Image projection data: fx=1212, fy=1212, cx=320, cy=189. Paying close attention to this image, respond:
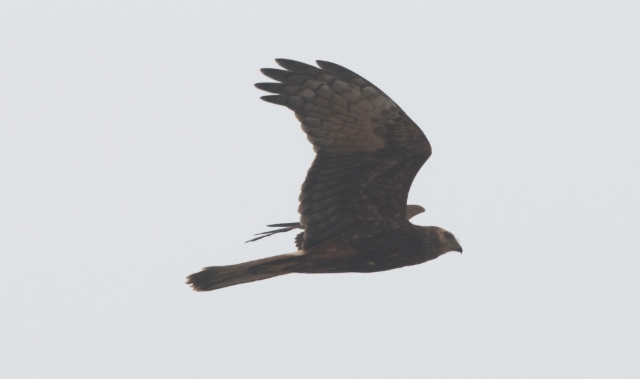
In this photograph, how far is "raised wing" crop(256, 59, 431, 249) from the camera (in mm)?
10398

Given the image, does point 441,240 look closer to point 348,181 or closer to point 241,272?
point 348,181

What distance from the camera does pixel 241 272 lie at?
1061 cm

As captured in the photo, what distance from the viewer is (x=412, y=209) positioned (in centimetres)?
1205

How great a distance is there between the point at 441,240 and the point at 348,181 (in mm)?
1078

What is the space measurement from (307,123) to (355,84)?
0.54 meters

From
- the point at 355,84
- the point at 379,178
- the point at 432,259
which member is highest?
the point at 355,84

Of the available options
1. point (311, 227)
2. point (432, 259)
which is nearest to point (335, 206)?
point (311, 227)

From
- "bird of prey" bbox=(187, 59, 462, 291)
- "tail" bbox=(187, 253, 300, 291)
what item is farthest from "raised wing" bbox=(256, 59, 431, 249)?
"tail" bbox=(187, 253, 300, 291)

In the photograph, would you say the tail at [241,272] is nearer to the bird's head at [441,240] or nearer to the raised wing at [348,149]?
the raised wing at [348,149]

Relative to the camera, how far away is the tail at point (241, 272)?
10.6 metres

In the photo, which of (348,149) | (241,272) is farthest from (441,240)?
(241,272)

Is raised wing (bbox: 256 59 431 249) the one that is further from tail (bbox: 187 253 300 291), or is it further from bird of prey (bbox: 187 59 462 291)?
tail (bbox: 187 253 300 291)

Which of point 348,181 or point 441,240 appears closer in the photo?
point 348,181

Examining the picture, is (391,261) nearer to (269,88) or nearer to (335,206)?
(335,206)
